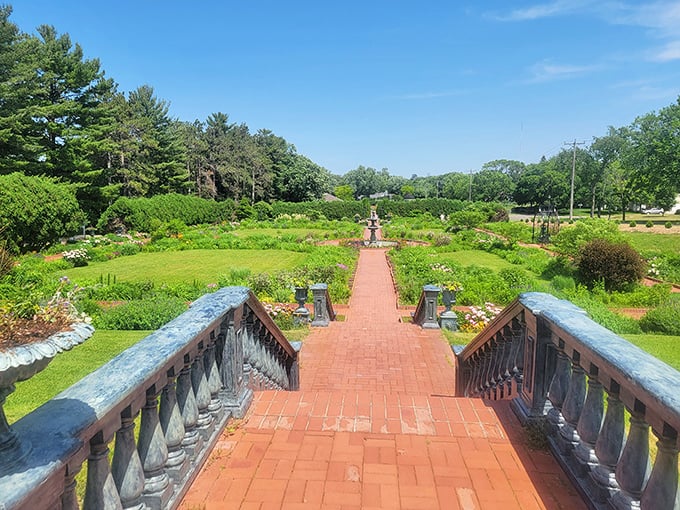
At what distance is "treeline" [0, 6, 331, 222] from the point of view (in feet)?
87.2

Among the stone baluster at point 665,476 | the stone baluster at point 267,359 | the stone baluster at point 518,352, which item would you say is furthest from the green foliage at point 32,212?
the stone baluster at point 665,476

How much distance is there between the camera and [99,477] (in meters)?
1.69

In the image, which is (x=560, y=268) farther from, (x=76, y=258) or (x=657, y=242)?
(x=76, y=258)

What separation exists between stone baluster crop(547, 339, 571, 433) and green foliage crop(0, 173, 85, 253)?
21.9 metres

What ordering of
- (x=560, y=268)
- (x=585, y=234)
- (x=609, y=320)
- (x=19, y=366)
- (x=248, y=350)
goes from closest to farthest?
(x=19, y=366) < (x=248, y=350) < (x=609, y=320) < (x=585, y=234) < (x=560, y=268)

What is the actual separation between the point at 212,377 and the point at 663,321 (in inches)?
410

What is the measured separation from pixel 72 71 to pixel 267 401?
35529 millimetres

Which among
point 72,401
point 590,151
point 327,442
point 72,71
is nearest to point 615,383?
point 327,442

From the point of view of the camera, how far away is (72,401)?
1.60 m

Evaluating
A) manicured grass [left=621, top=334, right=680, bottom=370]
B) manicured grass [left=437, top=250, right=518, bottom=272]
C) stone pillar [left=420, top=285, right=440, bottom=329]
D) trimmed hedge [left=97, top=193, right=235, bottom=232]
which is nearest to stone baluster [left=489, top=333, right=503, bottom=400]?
manicured grass [left=621, top=334, right=680, bottom=370]

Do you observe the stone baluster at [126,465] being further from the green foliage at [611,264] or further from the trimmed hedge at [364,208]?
the trimmed hedge at [364,208]

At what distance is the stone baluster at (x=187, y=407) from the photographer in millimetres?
2529

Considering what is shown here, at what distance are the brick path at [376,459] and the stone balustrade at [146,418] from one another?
0.77 feet

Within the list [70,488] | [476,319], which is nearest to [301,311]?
[476,319]
